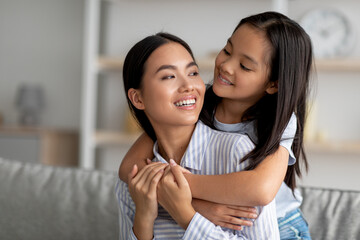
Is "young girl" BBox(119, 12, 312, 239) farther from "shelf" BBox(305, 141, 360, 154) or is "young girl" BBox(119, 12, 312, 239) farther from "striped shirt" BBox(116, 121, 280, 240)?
"shelf" BBox(305, 141, 360, 154)

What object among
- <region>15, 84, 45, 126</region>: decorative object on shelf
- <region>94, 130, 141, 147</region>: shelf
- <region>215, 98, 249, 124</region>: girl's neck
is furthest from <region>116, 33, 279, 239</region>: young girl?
<region>15, 84, 45, 126</region>: decorative object on shelf

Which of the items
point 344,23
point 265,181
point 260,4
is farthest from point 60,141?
point 265,181

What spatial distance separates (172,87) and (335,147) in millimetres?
2744

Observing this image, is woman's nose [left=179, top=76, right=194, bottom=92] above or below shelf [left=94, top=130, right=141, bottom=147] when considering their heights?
above

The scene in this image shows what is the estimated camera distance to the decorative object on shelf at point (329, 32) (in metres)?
4.07

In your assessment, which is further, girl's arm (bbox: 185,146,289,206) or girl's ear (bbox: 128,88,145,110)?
girl's ear (bbox: 128,88,145,110)

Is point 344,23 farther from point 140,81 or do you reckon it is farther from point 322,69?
point 140,81

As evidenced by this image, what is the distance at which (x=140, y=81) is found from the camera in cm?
139

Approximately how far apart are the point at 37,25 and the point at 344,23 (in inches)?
118

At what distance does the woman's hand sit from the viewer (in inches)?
51.8

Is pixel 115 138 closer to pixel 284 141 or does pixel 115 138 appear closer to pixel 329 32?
pixel 329 32

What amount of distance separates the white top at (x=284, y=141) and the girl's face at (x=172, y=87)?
0.15 metres

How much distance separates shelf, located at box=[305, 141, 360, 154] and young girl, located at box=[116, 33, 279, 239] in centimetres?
260

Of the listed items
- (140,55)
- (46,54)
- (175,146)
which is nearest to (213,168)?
(175,146)
